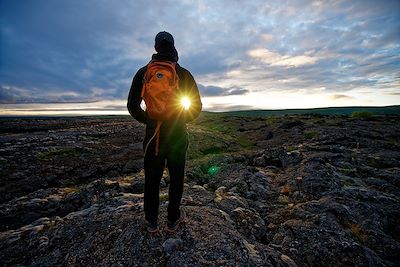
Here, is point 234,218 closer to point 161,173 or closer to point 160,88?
point 161,173

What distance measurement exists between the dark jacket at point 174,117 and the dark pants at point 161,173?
0.27 ft

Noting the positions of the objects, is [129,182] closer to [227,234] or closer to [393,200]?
[227,234]

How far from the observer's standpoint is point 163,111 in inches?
174

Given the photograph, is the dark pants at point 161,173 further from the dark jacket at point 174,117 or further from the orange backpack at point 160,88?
the orange backpack at point 160,88

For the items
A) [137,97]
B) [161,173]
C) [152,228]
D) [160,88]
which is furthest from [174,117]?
[152,228]


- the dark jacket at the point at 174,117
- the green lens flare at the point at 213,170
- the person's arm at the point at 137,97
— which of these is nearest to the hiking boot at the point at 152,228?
the dark jacket at the point at 174,117

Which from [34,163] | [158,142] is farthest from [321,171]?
[34,163]

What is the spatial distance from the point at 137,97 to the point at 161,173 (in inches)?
62.8

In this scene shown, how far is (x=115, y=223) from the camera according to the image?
5711 millimetres

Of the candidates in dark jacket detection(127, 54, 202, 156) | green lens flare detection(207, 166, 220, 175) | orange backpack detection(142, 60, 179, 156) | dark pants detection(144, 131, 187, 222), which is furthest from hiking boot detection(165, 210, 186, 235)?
green lens flare detection(207, 166, 220, 175)

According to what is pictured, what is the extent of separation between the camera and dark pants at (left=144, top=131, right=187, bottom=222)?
472 centimetres

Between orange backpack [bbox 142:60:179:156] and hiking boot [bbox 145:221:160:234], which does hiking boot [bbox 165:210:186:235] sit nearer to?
hiking boot [bbox 145:221:160:234]

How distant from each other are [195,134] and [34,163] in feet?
49.9

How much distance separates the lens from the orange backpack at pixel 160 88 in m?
4.31
